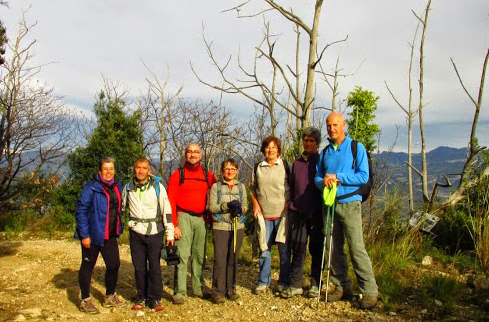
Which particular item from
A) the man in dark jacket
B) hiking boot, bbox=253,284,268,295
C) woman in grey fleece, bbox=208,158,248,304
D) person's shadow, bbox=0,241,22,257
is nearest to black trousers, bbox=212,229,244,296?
woman in grey fleece, bbox=208,158,248,304

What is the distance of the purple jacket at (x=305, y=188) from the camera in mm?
4617

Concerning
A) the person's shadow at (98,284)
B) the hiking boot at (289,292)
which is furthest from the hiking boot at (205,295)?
the hiking boot at (289,292)

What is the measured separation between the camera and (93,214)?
4289 millimetres

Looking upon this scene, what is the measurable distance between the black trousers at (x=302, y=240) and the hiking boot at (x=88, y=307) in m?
2.18

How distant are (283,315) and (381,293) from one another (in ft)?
4.05

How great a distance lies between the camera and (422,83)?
11.8m

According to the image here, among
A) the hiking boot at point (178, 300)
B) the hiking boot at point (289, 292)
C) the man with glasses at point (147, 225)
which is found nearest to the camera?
the man with glasses at point (147, 225)

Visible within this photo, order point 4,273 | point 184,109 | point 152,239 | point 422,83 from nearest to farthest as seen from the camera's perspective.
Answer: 1. point 152,239
2. point 4,273
3. point 422,83
4. point 184,109

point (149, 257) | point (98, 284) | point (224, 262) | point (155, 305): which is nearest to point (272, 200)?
point (224, 262)

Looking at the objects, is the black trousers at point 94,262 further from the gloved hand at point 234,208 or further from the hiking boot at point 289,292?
the hiking boot at point 289,292

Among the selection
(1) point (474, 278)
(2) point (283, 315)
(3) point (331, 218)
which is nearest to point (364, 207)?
(1) point (474, 278)

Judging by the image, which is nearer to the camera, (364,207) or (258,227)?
(258,227)

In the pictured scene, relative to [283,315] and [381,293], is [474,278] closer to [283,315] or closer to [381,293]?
[381,293]

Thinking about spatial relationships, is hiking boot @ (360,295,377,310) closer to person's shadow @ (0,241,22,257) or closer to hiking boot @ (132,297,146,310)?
hiking boot @ (132,297,146,310)
